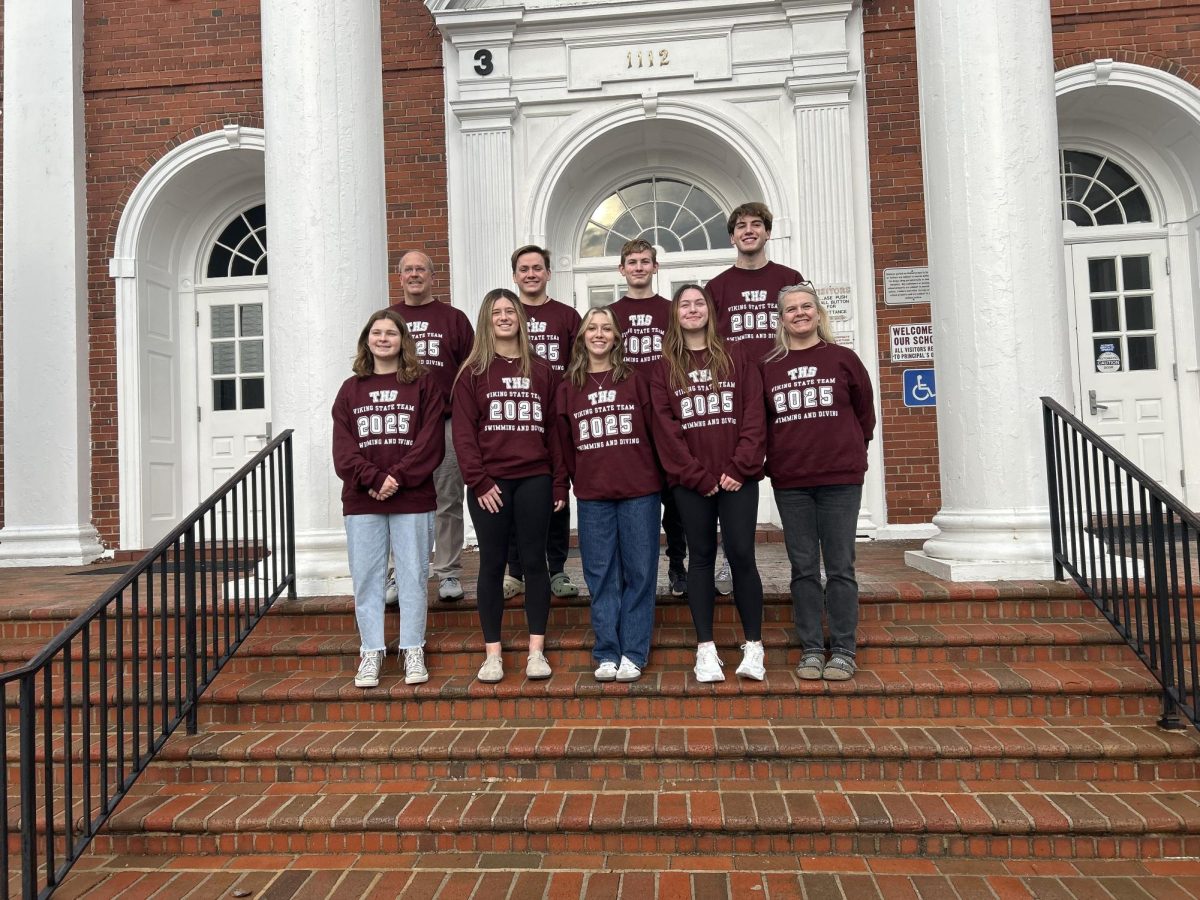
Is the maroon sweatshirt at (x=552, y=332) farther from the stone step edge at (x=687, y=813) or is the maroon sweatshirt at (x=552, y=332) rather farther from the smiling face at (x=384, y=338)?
the stone step edge at (x=687, y=813)

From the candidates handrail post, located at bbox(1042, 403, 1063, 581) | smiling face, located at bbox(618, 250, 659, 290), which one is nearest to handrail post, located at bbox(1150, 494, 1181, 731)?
handrail post, located at bbox(1042, 403, 1063, 581)

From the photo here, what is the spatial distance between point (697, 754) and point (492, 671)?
950 mm

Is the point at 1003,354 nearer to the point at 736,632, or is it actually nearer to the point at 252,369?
the point at 736,632

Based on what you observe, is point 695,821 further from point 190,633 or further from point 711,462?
point 190,633

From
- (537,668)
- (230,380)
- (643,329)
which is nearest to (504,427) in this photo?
(643,329)

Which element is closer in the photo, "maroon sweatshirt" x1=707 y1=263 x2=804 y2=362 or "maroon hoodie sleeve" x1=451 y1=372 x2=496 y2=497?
"maroon hoodie sleeve" x1=451 y1=372 x2=496 y2=497

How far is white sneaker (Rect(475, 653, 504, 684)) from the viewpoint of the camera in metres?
3.65

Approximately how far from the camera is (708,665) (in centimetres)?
358

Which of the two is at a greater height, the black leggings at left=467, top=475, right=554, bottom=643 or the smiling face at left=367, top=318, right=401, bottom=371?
the smiling face at left=367, top=318, right=401, bottom=371

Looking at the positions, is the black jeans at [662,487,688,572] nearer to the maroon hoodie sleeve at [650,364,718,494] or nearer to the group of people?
the group of people

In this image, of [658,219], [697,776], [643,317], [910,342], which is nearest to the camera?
[697,776]

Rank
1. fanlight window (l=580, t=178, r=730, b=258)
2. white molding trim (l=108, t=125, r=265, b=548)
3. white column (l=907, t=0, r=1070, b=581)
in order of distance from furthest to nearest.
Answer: fanlight window (l=580, t=178, r=730, b=258)
white molding trim (l=108, t=125, r=265, b=548)
white column (l=907, t=0, r=1070, b=581)

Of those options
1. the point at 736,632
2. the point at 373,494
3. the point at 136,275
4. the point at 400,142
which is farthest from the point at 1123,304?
the point at 136,275

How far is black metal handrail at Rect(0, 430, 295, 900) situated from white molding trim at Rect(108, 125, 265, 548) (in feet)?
10.4
